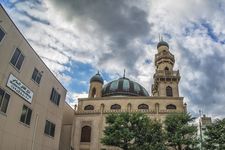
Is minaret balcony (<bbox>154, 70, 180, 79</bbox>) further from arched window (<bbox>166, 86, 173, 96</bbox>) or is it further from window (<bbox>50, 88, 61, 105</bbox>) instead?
window (<bbox>50, 88, 61, 105</bbox>)

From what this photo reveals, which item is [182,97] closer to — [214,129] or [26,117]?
[214,129]

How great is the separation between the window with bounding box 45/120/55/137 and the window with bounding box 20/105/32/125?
405cm

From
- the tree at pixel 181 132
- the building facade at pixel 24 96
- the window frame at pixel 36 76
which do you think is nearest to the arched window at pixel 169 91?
the tree at pixel 181 132

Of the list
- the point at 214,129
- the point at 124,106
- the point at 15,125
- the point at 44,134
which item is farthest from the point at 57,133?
the point at 214,129

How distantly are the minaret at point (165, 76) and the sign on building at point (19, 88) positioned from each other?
97.1 ft

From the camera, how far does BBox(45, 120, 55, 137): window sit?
27.3 meters

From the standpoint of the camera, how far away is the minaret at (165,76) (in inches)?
1877

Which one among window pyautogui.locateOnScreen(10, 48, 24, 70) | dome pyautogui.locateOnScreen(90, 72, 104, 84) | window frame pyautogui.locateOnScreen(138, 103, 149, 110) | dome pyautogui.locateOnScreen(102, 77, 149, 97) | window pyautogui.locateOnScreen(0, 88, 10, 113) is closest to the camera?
window pyautogui.locateOnScreen(0, 88, 10, 113)

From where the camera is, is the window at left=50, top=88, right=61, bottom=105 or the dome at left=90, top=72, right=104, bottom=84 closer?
the window at left=50, top=88, right=61, bottom=105

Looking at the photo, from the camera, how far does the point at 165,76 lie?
48344 millimetres

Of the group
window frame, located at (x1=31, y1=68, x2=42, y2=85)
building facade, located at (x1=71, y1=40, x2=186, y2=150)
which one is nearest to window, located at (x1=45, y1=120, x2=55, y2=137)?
window frame, located at (x1=31, y1=68, x2=42, y2=85)

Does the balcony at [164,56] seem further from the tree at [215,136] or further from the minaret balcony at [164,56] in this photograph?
the tree at [215,136]

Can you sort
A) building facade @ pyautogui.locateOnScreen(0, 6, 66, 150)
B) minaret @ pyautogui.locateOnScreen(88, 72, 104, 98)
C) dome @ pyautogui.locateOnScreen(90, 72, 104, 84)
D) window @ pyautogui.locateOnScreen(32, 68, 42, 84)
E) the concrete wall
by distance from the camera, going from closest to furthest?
building facade @ pyautogui.locateOnScreen(0, 6, 66, 150) < window @ pyautogui.locateOnScreen(32, 68, 42, 84) < the concrete wall < minaret @ pyautogui.locateOnScreen(88, 72, 104, 98) < dome @ pyautogui.locateOnScreen(90, 72, 104, 84)

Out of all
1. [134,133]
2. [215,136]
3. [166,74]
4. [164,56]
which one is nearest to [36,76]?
[134,133]
